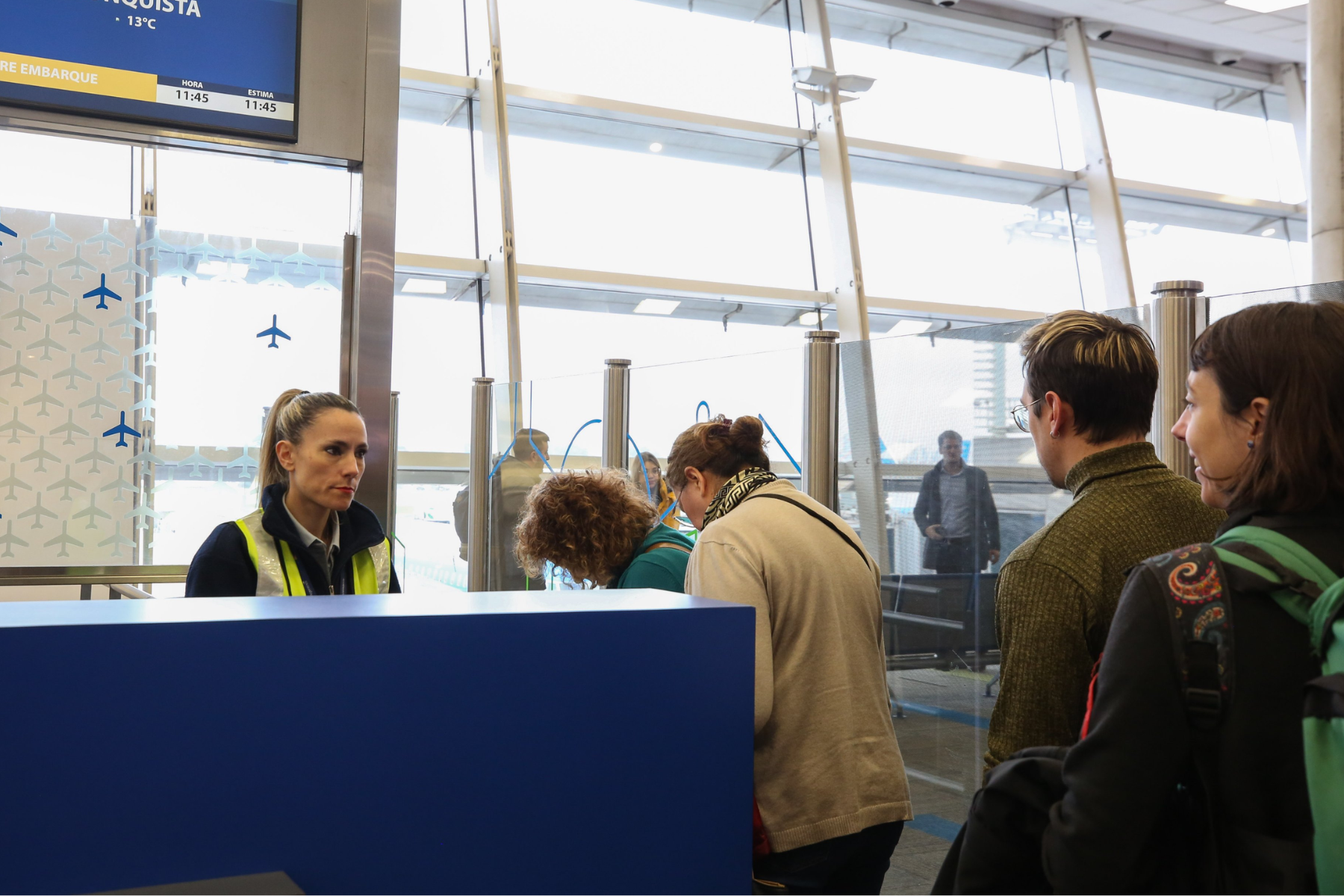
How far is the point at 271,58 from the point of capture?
229 cm

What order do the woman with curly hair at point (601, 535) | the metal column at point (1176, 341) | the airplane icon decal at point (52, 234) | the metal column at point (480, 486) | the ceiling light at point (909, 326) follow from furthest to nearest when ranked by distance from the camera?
the ceiling light at point (909, 326), the metal column at point (480, 486), the airplane icon decal at point (52, 234), the woman with curly hair at point (601, 535), the metal column at point (1176, 341)

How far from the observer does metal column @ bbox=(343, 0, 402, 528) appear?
95.8 inches

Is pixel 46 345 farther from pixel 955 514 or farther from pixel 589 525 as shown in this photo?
pixel 955 514

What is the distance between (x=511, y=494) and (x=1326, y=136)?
3496mm

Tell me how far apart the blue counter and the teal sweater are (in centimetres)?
88

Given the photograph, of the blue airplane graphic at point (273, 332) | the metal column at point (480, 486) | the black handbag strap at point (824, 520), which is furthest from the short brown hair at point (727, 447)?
the metal column at point (480, 486)

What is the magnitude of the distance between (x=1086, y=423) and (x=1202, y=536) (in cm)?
22

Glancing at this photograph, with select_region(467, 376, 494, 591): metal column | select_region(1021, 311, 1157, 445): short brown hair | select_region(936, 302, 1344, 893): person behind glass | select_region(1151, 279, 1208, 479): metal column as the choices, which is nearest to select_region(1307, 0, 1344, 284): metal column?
select_region(1151, 279, 1208, 479): metal column

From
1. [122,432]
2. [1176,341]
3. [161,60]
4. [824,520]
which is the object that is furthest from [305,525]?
[1176,341]

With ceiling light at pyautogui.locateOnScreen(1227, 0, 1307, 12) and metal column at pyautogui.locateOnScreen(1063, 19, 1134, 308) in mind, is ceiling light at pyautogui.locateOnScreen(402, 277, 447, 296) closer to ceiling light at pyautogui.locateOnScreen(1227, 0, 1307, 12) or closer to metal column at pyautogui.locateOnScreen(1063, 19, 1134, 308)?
metal column at pyautogui.locateOnScreen(1063, 19, 1134, 308)

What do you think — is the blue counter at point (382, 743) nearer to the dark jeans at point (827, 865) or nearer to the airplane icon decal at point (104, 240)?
the dark jeans at point (827, 865)

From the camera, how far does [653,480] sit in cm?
379

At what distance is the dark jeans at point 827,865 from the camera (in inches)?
72.2

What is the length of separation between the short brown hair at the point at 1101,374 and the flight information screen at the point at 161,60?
1620mm
